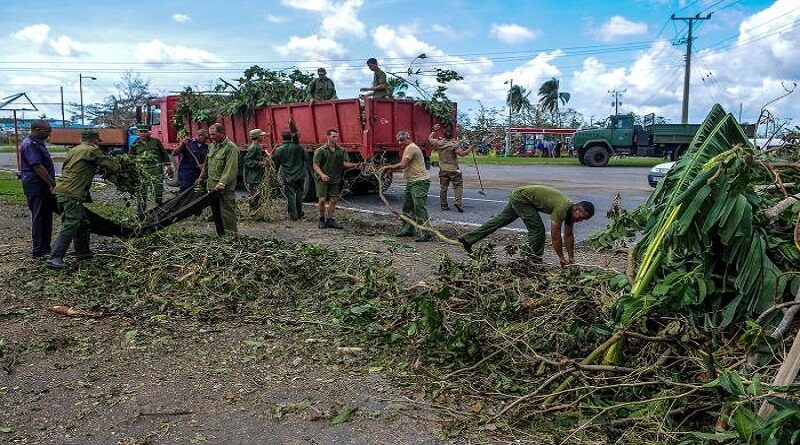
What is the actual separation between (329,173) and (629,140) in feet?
72.8

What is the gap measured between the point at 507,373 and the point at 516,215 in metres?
3.20

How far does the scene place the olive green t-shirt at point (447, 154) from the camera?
12047 mm

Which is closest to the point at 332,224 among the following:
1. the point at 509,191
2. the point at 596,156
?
the point at 509,191

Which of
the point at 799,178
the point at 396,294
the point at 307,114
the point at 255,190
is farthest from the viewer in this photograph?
the point at 307,114

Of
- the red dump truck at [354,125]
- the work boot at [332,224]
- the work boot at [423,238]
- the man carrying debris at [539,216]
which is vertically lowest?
the work boot at [423,238]

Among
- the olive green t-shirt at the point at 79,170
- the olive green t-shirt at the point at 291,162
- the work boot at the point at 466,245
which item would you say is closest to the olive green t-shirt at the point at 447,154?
the olive green t-shirt at the point at 291,162

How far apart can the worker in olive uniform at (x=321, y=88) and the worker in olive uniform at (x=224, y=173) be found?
16.9 ft

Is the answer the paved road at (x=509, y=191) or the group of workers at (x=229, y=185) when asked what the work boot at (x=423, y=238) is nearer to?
the group of workers at (x=229, y=185)

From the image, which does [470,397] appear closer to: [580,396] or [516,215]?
[580,396]

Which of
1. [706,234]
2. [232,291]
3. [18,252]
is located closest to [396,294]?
[232,291]

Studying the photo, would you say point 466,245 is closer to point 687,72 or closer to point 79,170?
point 79,170

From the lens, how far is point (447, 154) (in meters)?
12.1

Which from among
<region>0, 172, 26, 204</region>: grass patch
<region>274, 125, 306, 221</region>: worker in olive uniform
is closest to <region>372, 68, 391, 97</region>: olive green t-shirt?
<region>274, 125, 306, 221</region>: worker in olive uniform

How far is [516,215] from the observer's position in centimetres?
716
